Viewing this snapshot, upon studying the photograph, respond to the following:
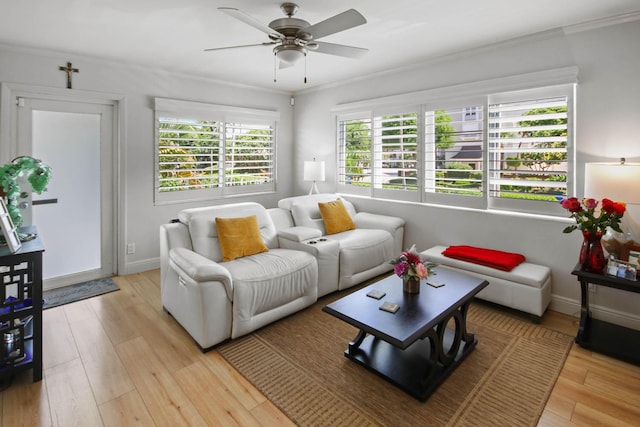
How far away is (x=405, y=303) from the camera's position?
229 cm

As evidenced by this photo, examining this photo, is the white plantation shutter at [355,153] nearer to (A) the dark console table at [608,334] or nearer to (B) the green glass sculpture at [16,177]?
(A) the dark console table at [608,334]

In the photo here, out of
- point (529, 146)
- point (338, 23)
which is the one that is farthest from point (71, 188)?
point (529, 146)

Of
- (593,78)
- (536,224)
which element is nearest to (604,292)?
(536,224)

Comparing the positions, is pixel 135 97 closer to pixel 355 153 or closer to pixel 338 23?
pixel 355 153

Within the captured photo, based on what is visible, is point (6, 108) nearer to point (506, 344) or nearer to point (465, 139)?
point (465, 139)

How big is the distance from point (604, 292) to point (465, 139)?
1.91 meters

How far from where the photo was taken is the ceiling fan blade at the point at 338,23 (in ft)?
6.85

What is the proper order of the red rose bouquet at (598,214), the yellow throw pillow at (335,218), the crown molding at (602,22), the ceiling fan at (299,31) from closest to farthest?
the ceiling fan at (299,31)
the red rose bouquet at (598,214)
the crown molding at (602,22)
the yellow throw pillow at (335,218)

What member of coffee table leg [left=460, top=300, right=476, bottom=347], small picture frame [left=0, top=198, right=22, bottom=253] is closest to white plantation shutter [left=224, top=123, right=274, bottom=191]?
→ small picture frame [left=0, top=198, right=22, bottom=253]

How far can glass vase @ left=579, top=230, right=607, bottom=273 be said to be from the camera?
8.50 ft

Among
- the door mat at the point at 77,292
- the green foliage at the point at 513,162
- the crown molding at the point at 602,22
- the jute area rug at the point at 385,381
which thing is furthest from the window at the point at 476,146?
the door mat at the point at 77,292

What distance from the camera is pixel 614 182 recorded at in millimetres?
2473

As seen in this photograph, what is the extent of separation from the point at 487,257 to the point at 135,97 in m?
4.32

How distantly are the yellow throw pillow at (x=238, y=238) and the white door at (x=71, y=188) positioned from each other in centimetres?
188
